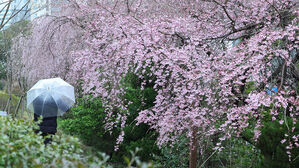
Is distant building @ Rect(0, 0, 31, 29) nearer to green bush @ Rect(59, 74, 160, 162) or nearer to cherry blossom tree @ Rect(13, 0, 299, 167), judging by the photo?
cherry blossom tree @ Rect(13, 0, 299, 167)

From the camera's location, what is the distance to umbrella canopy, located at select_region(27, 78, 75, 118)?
398 cm

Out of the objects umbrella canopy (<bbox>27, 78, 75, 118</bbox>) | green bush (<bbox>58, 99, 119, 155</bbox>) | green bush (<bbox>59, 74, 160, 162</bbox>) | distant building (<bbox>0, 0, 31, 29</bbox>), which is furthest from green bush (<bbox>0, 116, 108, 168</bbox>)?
green bush (<bbox>58, 99, 119, 155</bbox>)

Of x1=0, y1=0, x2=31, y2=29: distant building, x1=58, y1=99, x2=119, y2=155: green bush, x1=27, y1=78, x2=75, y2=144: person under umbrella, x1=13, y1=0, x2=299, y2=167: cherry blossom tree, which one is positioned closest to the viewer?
x1=13, y1=0, x2=299, y2=167: cherry blossom tree

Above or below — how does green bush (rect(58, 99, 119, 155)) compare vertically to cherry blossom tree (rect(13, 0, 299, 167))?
below

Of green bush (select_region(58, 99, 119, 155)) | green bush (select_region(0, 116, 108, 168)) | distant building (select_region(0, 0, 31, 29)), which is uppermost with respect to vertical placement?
distant building (select_region(0, 0, 31, 29))

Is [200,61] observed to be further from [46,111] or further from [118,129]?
[118,129]

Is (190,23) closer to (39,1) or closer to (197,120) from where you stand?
(197,120)

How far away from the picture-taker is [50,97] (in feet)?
13.4

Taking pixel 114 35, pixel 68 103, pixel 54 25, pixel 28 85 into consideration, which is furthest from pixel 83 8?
pixel 28 85

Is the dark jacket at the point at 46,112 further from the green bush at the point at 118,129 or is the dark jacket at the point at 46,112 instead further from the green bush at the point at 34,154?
the green bush at the point at 34,154

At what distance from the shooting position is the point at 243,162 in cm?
458

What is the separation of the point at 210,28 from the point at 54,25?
13.0ft

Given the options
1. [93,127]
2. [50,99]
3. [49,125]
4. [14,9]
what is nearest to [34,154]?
[49,125]

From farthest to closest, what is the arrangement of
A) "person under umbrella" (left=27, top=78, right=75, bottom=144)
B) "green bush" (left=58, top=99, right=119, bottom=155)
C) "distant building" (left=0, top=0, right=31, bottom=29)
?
1. "green bush" (left=58, top=99, right=119, bottom=155)
2. "distant building" (left=0, top=0, right=31, bottom=29)
3. "person under umbrella" (left=27, top=78, right=75, bottom=144)
